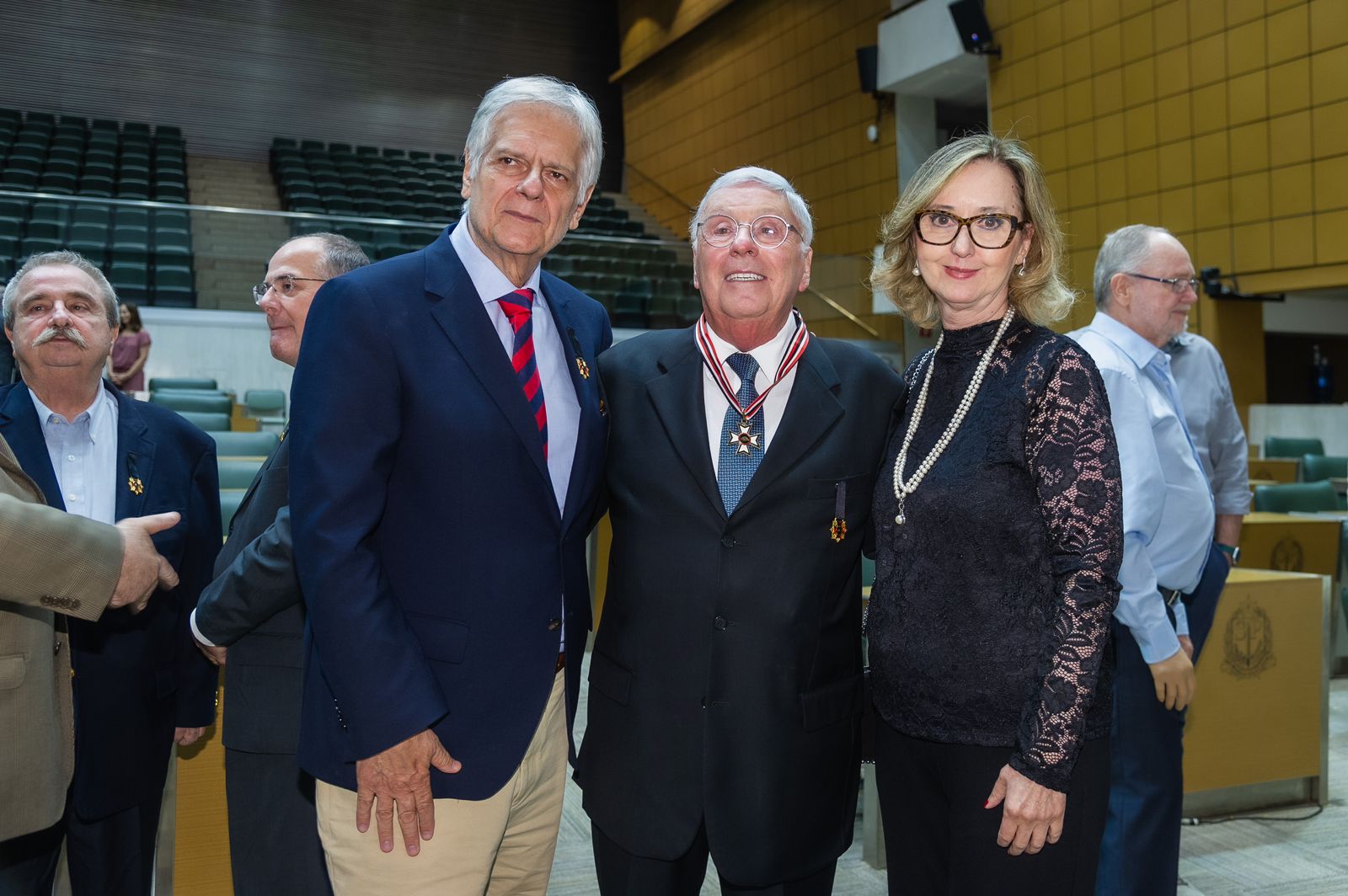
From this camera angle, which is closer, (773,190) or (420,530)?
(420,530)

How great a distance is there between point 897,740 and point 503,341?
85 centimetres

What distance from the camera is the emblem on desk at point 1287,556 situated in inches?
193

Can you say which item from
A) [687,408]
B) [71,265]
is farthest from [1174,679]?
[71,265]

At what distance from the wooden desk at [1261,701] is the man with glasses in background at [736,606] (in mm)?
2118

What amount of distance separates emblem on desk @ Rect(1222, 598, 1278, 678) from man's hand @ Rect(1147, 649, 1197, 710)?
121 cm

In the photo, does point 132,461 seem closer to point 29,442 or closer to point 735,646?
point 29,442

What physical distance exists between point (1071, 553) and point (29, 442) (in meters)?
2.00

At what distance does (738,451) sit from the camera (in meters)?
1.64

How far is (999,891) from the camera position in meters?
1.44

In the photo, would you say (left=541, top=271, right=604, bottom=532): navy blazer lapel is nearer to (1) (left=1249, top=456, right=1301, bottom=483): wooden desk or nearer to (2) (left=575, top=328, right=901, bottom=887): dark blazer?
(2) (left=575, top=328, right=901, bottom=887): dark blazer

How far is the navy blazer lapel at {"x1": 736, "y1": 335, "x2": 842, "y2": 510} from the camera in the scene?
5.17 ft

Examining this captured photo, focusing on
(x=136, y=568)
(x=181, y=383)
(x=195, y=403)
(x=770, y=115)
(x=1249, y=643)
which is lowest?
(x=1249, y=643)

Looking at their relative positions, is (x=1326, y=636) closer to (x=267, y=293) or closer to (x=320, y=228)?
(x=267, y=293)

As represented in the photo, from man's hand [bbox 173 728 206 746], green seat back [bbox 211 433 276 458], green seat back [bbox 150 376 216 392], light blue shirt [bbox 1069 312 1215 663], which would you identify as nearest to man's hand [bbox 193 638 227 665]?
man's hand [bbox 173 728 206 746]
